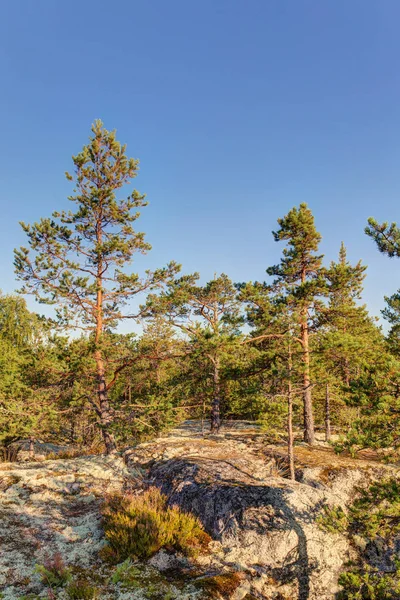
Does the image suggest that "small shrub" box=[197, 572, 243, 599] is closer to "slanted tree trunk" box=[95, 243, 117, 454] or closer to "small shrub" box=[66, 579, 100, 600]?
"small shrub" box=[66, 579, 100, 600]

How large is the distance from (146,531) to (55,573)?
199 cm

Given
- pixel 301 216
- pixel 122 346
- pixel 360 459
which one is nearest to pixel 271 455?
pixel 360 459

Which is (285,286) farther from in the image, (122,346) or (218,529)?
(218,529)

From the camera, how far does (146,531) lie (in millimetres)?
7539

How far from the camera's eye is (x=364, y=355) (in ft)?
43.5

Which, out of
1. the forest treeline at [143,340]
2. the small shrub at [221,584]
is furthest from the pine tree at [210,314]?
the small shrub at [221,584]

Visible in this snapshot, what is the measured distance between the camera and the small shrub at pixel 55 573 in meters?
6.08

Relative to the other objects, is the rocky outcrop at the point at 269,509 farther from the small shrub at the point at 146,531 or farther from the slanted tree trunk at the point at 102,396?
the slanted tree trunk at the point at 102,396

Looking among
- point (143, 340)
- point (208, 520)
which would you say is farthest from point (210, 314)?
point (208, 520)

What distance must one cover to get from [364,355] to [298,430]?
8.67 meters

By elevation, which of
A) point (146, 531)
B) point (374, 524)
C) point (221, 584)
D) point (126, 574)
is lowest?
point (221, 584)

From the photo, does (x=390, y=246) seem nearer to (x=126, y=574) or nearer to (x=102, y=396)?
(x=126, y=574)

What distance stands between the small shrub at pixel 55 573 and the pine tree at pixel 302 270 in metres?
12.6

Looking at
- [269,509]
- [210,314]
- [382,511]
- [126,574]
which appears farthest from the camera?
[210,314]
